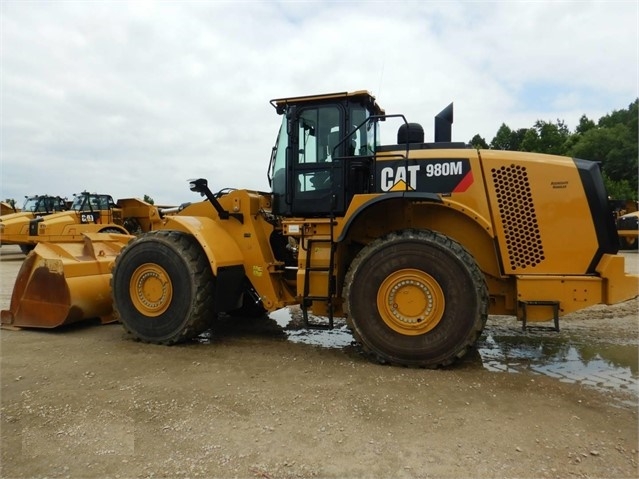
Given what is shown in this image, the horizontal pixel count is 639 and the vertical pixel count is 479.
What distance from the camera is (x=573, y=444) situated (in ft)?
9.83

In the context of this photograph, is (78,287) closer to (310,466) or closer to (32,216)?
(310,466)

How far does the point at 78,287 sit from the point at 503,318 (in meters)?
5.67

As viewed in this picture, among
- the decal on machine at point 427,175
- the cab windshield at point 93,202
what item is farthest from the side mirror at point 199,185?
the cab windshield at point 93,202

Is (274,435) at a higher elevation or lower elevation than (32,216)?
lower

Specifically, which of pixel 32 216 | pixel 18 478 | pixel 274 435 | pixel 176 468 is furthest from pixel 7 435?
pixel 32 216

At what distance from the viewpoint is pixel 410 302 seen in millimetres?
4484

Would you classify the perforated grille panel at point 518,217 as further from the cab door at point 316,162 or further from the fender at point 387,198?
the cab door at point 316,162

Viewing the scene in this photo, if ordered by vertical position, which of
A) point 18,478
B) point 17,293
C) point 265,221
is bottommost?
point 18,478

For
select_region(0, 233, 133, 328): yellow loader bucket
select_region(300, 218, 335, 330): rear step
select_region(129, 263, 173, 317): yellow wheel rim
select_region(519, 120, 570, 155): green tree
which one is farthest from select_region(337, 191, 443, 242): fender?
select_region(519, 120, 570, 155): green tree

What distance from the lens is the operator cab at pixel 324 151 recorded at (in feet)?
17.3

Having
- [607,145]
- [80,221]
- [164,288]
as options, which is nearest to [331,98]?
[164,288]

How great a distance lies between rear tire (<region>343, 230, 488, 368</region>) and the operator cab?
908 mm

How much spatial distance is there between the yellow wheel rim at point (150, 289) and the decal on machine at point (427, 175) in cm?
261

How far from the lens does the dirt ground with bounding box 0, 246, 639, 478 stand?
280 cm
